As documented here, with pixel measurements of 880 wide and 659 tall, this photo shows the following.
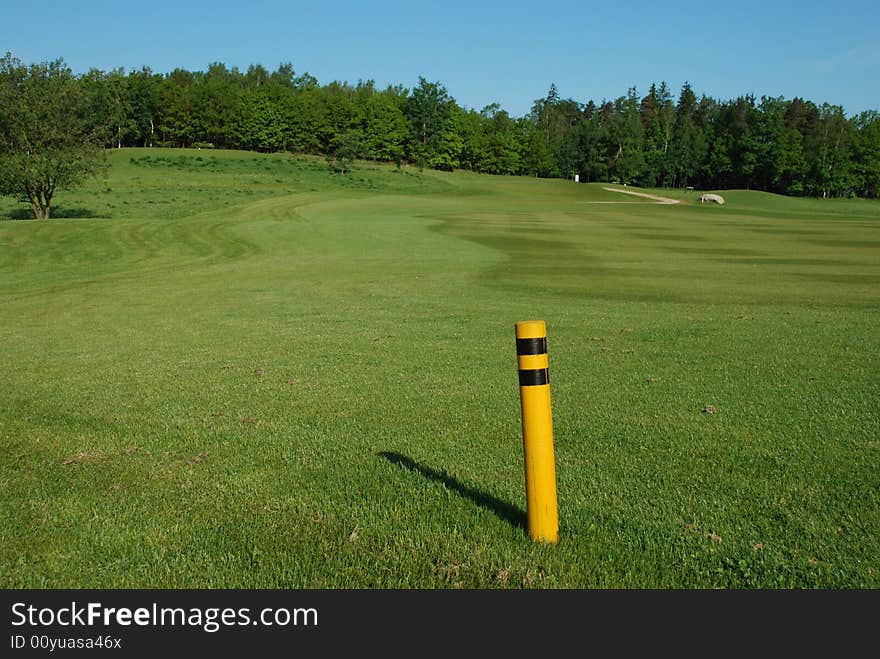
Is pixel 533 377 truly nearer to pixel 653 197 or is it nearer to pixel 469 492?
pixel 469 492

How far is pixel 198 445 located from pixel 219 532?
210 cm

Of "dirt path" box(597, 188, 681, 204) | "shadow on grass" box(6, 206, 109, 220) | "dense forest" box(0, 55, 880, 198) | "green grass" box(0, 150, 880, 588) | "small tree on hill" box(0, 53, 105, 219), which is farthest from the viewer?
"dense forest" box(0, 55, 880, 198)

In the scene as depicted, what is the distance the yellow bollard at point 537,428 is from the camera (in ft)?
13.3

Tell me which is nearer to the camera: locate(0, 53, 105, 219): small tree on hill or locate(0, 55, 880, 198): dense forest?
locate(0, 53, 105, 219): small tree on hill

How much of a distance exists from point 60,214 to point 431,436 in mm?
56815

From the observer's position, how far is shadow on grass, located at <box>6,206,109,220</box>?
5162 centimetres

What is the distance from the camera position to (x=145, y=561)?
4309mm

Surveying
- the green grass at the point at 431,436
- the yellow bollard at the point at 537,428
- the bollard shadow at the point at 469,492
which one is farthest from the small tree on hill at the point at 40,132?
the yellow bollard at the point at 537,428

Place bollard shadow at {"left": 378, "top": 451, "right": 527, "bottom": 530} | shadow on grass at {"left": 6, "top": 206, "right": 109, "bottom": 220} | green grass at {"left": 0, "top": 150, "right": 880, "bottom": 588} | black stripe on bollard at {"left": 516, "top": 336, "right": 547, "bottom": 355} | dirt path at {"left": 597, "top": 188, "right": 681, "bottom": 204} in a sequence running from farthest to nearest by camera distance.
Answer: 1. dirt path at {"left": 597, "top": 188, "right": 681, "bottom": 204}
2. shadow on grass at {"left": 6, "top": 206, "right": 109, "bottom": 220}
3. bollard shadow at {"left": 378, "top": 451, "right": 527, "bottom": 530}
4. green grass at {"left": 0, "top": 150, "right": 880, "bottom": 588}
5. black stripe on bollard at {"left": 516, "top": 336, "right": 547, "bottom": 355}

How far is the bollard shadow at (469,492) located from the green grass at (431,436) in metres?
0.02

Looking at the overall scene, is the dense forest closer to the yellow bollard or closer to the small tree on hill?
the small tree on hill

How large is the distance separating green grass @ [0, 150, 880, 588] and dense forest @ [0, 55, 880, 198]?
321ft

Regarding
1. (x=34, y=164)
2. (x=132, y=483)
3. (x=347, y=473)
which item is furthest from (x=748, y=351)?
(x=34, y=164)

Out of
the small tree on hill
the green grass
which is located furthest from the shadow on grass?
the green grass
